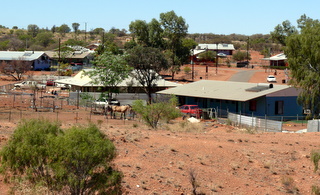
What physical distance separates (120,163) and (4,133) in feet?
25.1

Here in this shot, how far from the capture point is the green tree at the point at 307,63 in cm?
4344

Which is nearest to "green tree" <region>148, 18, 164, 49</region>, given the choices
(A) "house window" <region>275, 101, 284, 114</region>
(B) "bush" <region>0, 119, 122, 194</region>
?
(A) "house window" <region>275, 101, 284, 114</region>

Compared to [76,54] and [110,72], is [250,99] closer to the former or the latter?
[110,72]

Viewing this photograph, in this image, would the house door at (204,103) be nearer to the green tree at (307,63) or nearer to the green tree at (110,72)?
the green tree at (307,63)

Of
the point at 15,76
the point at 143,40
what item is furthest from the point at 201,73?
the point at 15,76

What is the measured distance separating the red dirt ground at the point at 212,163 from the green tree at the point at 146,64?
29632 millimetres

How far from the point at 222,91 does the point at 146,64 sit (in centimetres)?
1255

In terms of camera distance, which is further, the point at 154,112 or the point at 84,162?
the point at 154,112

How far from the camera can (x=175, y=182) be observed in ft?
63.8

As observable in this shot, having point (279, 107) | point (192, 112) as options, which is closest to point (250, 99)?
point (279, 107)

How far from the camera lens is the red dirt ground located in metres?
19.5

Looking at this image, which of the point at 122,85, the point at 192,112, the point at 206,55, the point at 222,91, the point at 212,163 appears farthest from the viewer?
the point at 206,55

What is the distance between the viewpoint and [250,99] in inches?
1666

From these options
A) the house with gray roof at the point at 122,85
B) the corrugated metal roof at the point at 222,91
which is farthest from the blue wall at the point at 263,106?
the house with gray roof at the point at 122,85
